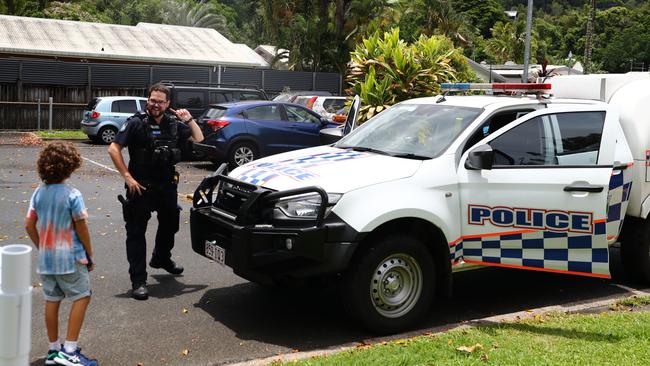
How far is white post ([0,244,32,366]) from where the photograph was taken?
2.61 meters

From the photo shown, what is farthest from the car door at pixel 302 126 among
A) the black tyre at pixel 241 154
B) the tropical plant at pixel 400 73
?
the tropical plant at pixel 400 73

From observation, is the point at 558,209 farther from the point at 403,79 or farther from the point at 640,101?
the point at 403,79

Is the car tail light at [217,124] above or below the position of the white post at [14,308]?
above

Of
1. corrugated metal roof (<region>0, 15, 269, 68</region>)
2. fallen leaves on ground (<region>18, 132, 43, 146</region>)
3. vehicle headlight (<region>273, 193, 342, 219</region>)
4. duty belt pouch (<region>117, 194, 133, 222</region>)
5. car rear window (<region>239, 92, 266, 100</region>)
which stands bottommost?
fallen leaves on ground (<region>18, 132, 43, 146</region>)

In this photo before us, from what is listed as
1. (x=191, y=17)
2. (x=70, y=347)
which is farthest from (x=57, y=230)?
(x=191, y=17)

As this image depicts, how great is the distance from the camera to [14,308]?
2.67 meters

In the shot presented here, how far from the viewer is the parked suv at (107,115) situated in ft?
71.2

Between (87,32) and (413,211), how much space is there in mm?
29519

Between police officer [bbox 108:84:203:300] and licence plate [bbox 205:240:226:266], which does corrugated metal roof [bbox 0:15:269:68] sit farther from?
licence plate [bbox 205:240:226:266]

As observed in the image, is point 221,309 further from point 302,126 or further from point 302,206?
point 302,126

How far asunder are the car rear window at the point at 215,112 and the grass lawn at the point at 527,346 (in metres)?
11.3

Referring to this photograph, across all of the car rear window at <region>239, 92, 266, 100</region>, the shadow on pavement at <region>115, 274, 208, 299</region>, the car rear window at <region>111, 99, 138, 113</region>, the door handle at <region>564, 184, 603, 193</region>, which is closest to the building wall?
the car rear window at <region>111, 99, 138, 113</region>

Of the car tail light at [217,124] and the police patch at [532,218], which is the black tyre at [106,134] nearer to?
the car tail light at [217,124]

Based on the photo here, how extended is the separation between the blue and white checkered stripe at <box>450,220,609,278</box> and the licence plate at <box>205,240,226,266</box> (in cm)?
192
